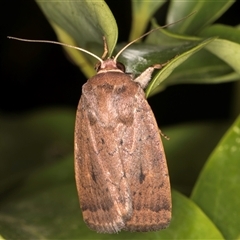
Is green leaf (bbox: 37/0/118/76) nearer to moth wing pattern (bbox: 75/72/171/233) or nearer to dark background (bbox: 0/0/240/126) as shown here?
moth wing pattern (bbox: 75/72/171/233)

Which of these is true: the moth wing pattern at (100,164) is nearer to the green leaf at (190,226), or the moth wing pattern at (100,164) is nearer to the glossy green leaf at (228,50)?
the green leaf at (190,226)

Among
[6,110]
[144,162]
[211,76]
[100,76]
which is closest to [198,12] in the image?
[211,76]

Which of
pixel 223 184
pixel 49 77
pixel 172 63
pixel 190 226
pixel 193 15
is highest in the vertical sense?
pixel 49 77

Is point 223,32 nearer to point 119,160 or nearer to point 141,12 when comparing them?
point 141,12

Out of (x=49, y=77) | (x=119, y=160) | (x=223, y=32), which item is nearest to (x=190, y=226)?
(x=119, y=160)

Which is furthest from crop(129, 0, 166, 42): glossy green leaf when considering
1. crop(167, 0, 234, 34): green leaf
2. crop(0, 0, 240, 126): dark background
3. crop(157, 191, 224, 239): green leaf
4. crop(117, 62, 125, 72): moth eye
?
crop(0, 0, 240, 126): dark background

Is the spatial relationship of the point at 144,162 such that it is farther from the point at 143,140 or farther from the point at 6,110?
the point at 6,110

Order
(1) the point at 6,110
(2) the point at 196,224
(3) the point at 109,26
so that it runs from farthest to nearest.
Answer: (1) the point at 6,110 → (2) the point at 196,224 → (3) the point at 109,26
